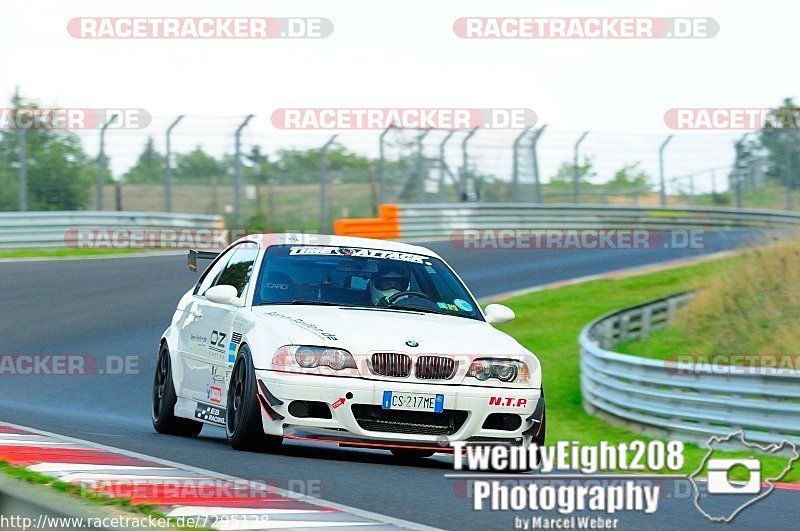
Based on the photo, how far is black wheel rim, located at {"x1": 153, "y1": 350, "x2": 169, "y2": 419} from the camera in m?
10.0

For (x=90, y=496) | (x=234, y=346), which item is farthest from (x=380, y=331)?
(x=90, y=496)

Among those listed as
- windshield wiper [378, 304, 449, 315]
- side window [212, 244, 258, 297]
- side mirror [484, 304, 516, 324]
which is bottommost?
side mirror [484, 304, 516, 324]

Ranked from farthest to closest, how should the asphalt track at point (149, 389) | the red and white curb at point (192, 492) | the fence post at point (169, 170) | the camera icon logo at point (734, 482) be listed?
the fence post at point (169, 170) < the camera icon logo at point (734, 482) < the asphalt track at point (149, 389) < the red and white curb at point (192, 492)

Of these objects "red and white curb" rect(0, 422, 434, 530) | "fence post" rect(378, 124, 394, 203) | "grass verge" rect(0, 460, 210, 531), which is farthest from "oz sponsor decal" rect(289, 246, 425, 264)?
"fence post" rect(378, 124, 394, 203)

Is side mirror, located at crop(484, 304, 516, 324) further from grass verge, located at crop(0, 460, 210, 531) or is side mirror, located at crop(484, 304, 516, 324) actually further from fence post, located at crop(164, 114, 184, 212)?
fence post, located at crop(164, 114, 184, 212)

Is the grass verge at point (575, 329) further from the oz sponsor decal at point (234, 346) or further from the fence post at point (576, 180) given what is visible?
the fence post at point (576, 180)

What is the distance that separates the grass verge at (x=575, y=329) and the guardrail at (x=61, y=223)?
8.19 m

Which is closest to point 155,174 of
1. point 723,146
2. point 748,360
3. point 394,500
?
point 723,146

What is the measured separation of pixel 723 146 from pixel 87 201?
1410 cm

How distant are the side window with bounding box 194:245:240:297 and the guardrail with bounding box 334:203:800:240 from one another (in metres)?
17.8

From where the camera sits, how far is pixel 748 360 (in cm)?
1475

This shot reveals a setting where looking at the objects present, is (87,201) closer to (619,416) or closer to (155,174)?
(155,174)

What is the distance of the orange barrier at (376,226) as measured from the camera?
28.4 m

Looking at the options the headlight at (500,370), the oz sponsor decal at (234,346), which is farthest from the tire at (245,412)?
the headlight at (500,370)
